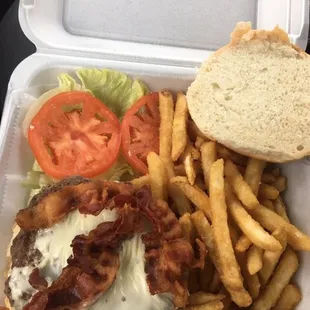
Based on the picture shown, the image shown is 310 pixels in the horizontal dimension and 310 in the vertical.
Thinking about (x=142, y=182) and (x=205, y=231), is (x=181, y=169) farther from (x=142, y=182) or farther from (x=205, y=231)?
(x=205, y=231)

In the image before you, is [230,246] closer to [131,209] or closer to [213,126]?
[131,209]

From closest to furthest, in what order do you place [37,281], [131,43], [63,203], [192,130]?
[37,281] < [63,203] < [192,130] < [131,43]

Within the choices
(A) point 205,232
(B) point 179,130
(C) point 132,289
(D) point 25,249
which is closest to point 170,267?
(C) point 132,289

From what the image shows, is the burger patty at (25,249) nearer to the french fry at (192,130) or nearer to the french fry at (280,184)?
the french fry at (192,130)

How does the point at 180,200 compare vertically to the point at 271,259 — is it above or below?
above

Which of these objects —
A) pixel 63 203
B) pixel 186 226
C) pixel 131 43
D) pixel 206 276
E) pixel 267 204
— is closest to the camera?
pixel 63 203

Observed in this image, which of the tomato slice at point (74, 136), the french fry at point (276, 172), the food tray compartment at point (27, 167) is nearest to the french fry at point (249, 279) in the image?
the food tray compartment at point (27, 167)

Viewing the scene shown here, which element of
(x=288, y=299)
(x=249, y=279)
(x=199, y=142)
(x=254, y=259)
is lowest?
(x=288, y=299)
